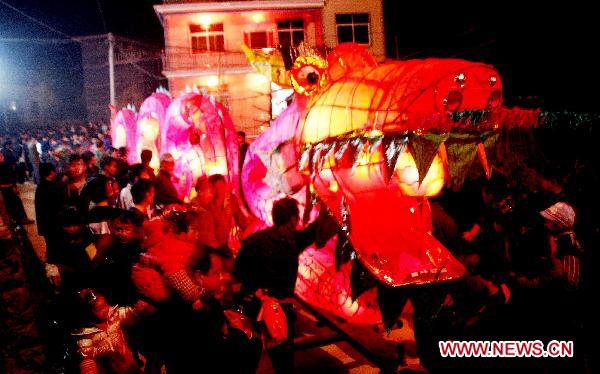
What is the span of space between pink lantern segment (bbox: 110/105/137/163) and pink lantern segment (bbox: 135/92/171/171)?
107 centimetres

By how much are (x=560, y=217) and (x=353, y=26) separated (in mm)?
18797

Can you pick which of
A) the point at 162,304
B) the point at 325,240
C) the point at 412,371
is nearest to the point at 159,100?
the point at 325,240

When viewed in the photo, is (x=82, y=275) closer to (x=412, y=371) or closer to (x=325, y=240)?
(x=325, y=240)

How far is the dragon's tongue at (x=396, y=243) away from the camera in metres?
3.97

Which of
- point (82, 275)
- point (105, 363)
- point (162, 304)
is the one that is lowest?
point (105, 363)

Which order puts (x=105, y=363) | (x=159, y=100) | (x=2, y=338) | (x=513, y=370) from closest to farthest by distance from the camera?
1. (x=2, y=338)
2. (x=105, y=363)
3. (x=513, y=370)
4. (x=159, y=100)

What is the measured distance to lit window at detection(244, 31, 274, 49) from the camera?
21.3 metres

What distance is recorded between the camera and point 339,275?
14.7 feet

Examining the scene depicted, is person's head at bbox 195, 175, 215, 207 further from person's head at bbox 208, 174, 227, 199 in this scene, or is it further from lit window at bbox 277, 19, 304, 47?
lit window at bbox 277, 19, 304, 47

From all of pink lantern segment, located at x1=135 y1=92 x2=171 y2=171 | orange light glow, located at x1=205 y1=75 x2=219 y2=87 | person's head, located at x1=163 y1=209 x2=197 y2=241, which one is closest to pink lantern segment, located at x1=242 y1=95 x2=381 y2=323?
person's head, located at x1=163 y1=209 x2=197 y2=241

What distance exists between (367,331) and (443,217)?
5.59ft

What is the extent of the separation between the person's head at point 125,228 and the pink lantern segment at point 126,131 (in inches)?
309

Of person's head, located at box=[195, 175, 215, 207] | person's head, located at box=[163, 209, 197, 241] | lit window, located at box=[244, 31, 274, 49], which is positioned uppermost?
lit window, located at box=[244, 31, 274, 49]

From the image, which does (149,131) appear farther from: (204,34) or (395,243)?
(204,34)
